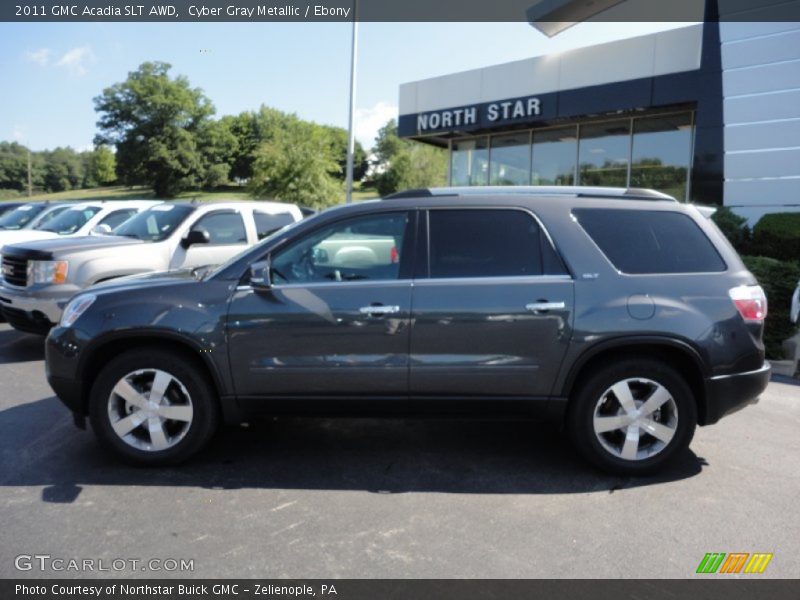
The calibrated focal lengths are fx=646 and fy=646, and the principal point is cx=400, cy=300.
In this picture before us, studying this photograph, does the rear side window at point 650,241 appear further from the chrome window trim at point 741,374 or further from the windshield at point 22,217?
the windshield at point 22,217

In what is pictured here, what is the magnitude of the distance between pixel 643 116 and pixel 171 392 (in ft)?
49.1

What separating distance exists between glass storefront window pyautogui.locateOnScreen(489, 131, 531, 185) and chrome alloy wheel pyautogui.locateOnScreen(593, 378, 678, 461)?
14834 mm

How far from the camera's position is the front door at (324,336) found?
A: 13.3 ft

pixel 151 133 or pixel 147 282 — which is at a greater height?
pixel 151 133

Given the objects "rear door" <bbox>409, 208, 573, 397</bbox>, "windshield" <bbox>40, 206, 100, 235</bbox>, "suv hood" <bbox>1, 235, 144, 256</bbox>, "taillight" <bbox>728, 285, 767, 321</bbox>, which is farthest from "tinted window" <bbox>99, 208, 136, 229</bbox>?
"taillight" <bbox>728, 285, 767, 321</bbox>

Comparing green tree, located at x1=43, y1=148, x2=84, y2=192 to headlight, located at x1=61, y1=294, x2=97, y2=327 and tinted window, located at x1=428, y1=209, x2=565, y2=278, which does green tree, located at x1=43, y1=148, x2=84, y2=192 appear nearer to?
headlight, located at x1=61, y1=294, x2=97, y2=327

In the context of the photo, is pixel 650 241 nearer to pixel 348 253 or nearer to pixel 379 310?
pixel 379 310

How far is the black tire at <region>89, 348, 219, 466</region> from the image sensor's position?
412cm

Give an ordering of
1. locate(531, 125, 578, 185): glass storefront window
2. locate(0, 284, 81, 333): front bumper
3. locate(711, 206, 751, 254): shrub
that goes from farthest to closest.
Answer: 1. locate(531, 125, 578, 185): glass storefront window
2. locate(711, 206, 751, 254): shrub
3. locate(0, 284, 81, 333): front bumper

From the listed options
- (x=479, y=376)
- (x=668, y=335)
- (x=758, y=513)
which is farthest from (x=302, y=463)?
(x=758, y=513)

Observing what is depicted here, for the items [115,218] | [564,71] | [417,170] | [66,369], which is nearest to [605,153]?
[564,71]

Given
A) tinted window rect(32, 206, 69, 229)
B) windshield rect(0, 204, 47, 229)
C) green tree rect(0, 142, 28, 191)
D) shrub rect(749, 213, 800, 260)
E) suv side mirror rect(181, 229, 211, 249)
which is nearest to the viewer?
suv side mirror rect(181, 229, 211, 249)

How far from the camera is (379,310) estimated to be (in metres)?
4.04

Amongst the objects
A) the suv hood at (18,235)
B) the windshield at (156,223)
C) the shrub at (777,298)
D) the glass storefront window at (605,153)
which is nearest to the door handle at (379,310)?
the windshield at (156,223)
